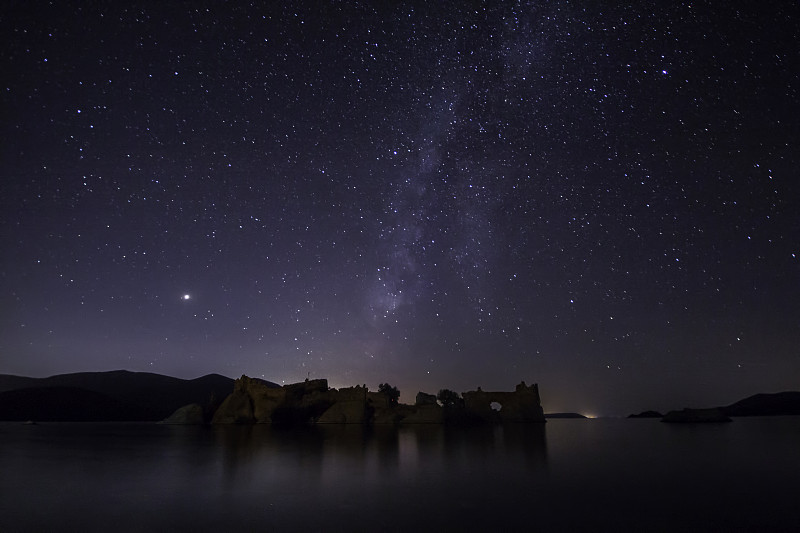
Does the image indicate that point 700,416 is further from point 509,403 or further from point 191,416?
point 191,416

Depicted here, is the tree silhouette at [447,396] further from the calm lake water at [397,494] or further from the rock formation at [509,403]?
the calm lake water at [397,494]

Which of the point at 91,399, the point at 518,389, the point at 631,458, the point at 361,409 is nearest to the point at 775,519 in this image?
the point at 631,458

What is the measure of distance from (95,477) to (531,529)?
1596 cm

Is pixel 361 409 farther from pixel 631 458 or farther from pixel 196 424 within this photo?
pixel 631 458

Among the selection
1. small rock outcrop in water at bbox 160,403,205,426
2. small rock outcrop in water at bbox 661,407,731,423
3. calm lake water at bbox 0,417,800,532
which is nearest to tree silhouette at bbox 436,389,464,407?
small rock outcrop in water at bbox 661,407,731,423

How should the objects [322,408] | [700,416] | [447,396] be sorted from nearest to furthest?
[322,408] < [700,416] < [447,396]

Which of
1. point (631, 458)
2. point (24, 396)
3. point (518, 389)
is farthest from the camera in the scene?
point (24, 396)

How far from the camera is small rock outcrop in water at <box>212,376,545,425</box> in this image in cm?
7906

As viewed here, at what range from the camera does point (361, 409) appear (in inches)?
3140

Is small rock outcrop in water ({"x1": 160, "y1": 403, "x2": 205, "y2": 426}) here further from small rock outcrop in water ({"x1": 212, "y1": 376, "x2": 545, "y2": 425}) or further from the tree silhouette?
the tree silhouette

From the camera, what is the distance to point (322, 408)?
270ft

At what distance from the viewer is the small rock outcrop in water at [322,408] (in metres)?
79.1

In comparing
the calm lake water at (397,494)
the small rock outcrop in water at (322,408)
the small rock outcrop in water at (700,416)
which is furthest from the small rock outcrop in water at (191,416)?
the small rock outcrop in water at (700,416)

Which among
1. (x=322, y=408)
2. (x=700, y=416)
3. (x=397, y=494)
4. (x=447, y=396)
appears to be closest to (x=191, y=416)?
(x=322, y=408)
